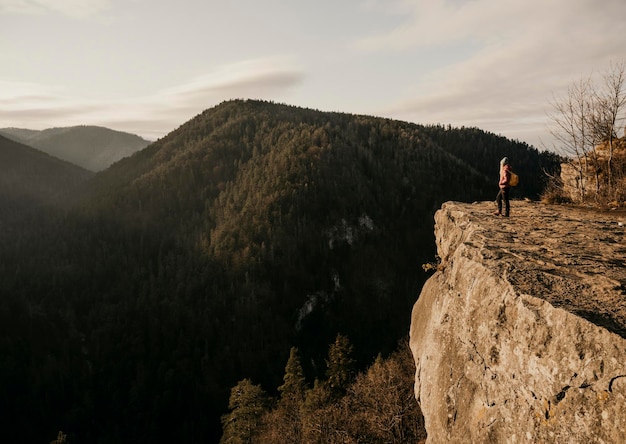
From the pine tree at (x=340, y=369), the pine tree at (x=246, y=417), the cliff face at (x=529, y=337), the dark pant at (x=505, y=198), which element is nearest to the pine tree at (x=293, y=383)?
the pine tree at (x=340, y=369)

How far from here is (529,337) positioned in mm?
8852

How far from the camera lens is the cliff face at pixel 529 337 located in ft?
24.1

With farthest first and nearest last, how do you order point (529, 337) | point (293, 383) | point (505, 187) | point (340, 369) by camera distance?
1. point (293, 383)
2. point (340, 369)
3. point (505, 187)
4. point (529, 337)

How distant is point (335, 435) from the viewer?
37875 mm

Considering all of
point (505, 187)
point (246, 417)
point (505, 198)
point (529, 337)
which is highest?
point (505, 187)

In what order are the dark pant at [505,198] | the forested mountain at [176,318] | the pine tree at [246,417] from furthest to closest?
the forested mountain at [176,318] < the pine tree at [246,417] < the dark pant at [505,198]

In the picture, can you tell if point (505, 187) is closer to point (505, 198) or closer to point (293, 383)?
point (505, 198)

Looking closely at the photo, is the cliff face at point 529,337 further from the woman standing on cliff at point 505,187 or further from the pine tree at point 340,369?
the pine tree at point 340,369

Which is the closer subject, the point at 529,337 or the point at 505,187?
the point at 529,337

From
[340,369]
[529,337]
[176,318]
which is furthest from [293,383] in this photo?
[176,318]

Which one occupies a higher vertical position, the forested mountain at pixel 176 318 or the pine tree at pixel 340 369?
the pine tree at pixel 340 369

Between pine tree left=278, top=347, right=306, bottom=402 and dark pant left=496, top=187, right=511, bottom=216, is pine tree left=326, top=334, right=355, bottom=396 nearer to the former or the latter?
pine tree left=278, top=347, right=306, bottom=402

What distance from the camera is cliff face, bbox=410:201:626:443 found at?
7.36 m

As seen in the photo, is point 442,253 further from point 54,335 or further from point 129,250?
point 129,250
